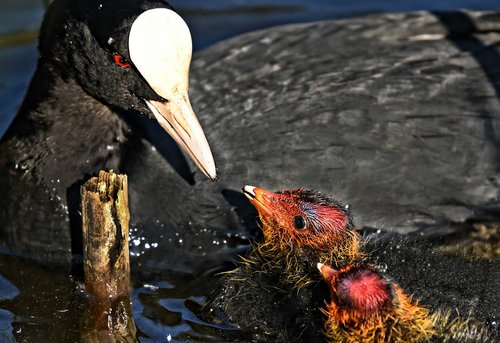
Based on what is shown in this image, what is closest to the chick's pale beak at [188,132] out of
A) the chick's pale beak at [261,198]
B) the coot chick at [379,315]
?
the chick's pale beak at [261,198]

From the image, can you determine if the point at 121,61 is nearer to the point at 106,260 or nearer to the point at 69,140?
the point at 69,140

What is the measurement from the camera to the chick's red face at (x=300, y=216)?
6504 mm

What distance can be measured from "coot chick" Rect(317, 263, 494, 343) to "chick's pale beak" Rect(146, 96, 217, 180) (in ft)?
2.91

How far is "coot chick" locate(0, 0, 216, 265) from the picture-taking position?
268 inches

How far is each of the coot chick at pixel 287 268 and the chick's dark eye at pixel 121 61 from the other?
0.90 m

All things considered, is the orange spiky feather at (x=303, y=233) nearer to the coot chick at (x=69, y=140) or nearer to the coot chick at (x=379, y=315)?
the coot chick at (x=379, y=315)

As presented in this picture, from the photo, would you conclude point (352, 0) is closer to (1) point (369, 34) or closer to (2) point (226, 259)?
(1) point (369, 34)

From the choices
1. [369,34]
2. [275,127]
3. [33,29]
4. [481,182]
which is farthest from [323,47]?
[33,29]

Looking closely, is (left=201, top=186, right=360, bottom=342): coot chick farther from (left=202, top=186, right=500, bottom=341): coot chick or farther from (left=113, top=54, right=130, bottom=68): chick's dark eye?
(left=113, top=54, right=130, bottom=68): chick's dark eye

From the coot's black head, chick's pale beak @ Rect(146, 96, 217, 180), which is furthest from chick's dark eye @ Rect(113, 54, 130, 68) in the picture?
chick's pale beak @ Rect(146, 96, 217, 180)

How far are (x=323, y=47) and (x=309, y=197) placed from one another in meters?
1.76

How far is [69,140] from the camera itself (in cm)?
728

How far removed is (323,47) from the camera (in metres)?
8.12

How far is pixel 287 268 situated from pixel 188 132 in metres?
0.87
